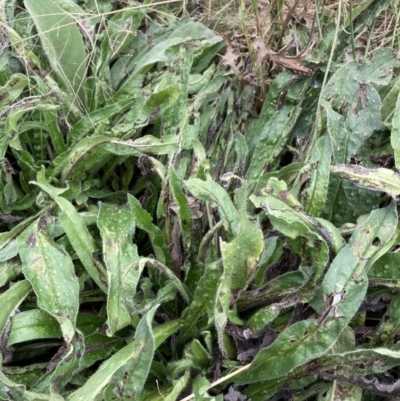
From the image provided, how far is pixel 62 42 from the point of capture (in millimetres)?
1474

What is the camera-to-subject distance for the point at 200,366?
3.51 ft

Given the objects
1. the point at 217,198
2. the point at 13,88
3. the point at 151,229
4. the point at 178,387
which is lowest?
the point at 178,387

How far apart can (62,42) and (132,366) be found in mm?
976

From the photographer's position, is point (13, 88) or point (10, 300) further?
point (13, 88)

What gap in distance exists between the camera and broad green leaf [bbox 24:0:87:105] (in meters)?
1.45

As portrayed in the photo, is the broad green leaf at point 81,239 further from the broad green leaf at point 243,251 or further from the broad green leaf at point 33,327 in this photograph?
the broad green leaf at point 243,251

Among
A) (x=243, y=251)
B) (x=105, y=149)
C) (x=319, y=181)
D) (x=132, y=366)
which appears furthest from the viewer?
(x=105, y=149)

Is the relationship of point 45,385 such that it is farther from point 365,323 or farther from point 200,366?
point 365,323

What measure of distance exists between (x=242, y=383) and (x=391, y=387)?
28 cm

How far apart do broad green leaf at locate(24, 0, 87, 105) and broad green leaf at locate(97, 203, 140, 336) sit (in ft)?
1.47

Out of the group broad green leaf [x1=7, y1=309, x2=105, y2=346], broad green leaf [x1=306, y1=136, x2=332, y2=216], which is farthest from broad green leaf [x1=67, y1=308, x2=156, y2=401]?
broad green leaf [x1=306, y1=136, x2=332, y2=216]

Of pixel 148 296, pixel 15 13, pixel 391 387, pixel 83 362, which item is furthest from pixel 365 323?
pixel 15 13

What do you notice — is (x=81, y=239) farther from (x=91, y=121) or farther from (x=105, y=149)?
(x=91, y=121)

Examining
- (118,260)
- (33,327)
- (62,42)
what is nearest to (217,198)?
(118,260)
